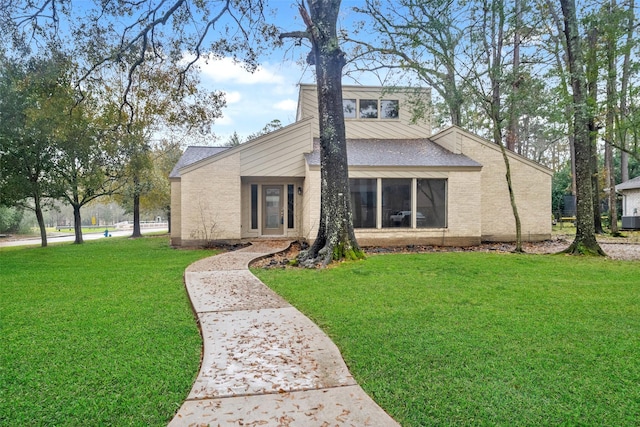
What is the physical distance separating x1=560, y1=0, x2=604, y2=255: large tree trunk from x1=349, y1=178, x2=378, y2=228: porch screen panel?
5601 millimetres

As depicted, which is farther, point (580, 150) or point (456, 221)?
point (456, 221)

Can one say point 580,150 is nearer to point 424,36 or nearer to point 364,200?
point 424,36

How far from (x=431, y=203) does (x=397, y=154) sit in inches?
84.1

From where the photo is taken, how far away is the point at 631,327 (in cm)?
428

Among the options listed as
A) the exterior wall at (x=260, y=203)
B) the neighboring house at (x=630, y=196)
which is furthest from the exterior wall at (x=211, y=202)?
the neighboring house at (x=630, y=196)

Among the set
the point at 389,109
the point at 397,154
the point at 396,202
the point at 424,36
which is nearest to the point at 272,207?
the point at 396,202

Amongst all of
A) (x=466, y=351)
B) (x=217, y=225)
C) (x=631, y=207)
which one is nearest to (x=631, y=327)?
(x=466, y=351)

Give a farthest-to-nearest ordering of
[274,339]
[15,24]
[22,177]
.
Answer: [22,177] → [15,24] → [274,339]

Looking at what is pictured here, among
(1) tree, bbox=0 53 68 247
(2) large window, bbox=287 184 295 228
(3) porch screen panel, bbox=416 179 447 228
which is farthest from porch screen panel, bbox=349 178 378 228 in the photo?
(1) tree, bbox=0 53 68 247

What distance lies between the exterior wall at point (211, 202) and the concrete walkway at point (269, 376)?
8520 mm

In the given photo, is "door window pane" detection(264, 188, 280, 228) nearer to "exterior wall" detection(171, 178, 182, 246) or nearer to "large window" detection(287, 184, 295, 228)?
"large window" detection(287, 184, 295, 228)

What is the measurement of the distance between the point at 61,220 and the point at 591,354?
91.7 m

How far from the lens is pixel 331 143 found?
9.63 m

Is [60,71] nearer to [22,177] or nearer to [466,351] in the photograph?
[22,177]
